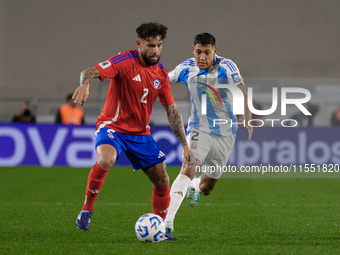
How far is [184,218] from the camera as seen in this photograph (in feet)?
22.4

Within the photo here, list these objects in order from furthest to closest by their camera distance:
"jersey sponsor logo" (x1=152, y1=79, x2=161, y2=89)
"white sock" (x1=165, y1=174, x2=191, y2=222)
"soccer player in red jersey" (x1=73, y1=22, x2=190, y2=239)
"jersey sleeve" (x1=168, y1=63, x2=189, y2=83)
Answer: "jersey sleeve" (x1=168, y1=63, x2=189, y2=83) < "white sock" (x1=165, y1=174, x2=191, y2=222) < "jersey sponsor logo" (x1=152, y1=79, x2=161, y2=89) < "soccer player in red jersey" (x1=73, y1=22, x2=190, y2=239)

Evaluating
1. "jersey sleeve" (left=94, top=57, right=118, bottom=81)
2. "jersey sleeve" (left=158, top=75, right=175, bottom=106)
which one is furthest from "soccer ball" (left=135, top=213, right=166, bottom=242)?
"jersey sleeve" (left=94, top=57, right=118, bottom=81)

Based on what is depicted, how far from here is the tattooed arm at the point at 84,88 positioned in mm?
4523

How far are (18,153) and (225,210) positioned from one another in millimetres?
7077

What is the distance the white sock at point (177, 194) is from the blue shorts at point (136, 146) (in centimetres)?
53

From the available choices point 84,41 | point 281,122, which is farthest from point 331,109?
point 84,41

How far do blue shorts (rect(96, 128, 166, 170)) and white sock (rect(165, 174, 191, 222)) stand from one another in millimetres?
527

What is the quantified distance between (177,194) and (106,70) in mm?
1495

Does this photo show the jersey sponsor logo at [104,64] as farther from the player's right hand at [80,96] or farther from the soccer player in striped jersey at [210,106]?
the soccer player in striped jersey at [210,106]

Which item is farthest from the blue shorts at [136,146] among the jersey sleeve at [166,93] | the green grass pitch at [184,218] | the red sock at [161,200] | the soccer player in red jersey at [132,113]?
the green grass pitch at [184,218]

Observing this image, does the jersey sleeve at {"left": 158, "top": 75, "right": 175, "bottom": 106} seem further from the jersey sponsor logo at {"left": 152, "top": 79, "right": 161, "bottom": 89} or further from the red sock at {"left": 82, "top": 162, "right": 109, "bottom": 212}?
the red sock at {"left": 82, "top": 162, "right": 109, "bottom": 212}

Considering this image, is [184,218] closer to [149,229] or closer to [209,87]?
[209,87]

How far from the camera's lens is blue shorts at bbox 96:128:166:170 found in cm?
525

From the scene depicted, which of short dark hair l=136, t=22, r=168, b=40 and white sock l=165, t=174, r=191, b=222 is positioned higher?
short dark hair l=136, t=22, r=168, b=40
